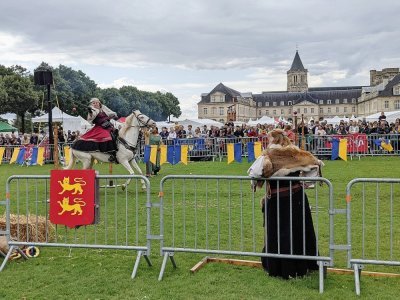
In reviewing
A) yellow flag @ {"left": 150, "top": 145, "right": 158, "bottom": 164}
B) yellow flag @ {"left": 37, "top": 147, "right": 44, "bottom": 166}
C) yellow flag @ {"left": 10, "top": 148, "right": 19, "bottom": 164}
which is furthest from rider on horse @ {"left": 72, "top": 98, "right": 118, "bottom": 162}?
yellow flag @ {"left": 10, "top": 148, "right": 19, "bottom": 164}

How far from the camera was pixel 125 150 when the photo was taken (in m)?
14.0

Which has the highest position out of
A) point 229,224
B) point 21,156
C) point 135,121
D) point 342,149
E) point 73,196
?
point 135,121

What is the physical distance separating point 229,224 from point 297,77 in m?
185

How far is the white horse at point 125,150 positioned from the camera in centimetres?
1366

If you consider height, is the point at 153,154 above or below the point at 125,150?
below

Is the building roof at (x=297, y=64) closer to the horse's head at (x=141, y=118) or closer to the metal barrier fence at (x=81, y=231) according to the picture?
the horse's head at (x=141, y=118)

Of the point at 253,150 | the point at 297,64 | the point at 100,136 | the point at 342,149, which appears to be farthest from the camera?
the point at 297,64

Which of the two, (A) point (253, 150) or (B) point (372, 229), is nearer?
(B) point (372, 229)

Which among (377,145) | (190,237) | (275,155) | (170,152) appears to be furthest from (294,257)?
(377,145)

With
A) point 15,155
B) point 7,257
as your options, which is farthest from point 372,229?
point 15,155

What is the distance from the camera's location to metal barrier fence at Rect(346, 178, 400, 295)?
5910mm

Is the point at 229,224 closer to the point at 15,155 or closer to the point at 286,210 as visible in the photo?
the point at 286,210

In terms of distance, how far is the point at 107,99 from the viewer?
9400cm

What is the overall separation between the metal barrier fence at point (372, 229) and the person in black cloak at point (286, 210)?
21.3 inches
